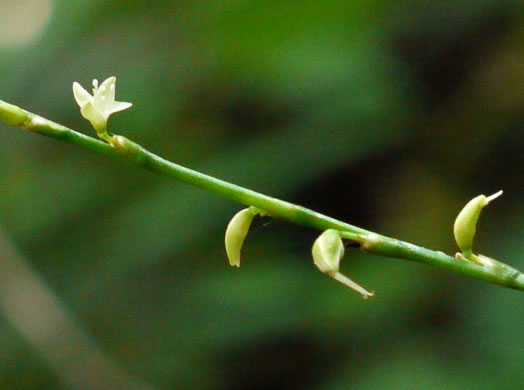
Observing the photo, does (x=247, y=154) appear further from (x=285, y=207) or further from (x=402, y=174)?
(x=285, y=207)

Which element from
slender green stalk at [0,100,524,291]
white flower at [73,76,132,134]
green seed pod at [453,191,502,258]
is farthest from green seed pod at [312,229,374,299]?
white flower at [73,76,132,134]

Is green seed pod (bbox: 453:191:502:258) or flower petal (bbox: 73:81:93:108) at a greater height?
flower petal (bbox: 73:81:93:108)

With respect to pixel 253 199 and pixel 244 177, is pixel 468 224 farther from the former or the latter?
pixel 244 177

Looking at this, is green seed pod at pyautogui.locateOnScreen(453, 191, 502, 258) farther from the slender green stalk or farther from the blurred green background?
the blurred green background

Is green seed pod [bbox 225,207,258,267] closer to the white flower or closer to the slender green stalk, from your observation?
the slender green stalk

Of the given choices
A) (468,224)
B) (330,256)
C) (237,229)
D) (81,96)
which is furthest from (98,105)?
(468,224)

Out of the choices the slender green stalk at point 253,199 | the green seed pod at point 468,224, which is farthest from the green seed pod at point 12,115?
the green seed pod at point 468,224

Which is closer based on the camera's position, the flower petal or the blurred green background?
the flower petal
